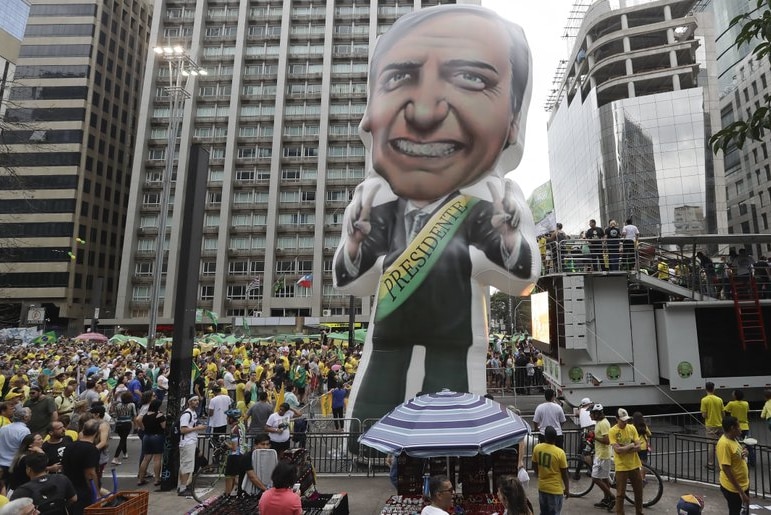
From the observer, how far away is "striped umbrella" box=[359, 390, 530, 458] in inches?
215

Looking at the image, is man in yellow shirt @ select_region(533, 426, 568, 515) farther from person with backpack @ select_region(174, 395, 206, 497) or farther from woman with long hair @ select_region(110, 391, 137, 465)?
woman with long hair @ select_region(110, 391, 137, 465)

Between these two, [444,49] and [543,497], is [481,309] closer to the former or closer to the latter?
[543,497]

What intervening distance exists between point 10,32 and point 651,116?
46766 millimetres

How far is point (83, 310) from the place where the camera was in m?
56.7

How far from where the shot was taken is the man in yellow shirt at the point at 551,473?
592 centimetres

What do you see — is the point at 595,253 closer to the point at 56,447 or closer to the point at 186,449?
the point at 186,449

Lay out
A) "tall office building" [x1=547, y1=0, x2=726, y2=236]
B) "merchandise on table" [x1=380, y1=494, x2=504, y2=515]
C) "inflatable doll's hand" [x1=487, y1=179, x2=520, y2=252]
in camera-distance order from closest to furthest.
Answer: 1. "merchandise on table" [x1=380, y1=494, x2=504, y2=515]
2. "inflatable doll's hand" [x1=487, y1=179, x2=520, y2=252]
3. "tall office building" [x1=547, y1=0, x2=726, y2=236]

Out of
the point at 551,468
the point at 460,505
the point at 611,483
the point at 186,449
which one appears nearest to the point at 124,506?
the point at 186,449

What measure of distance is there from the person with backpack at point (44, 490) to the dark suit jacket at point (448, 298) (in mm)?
6889

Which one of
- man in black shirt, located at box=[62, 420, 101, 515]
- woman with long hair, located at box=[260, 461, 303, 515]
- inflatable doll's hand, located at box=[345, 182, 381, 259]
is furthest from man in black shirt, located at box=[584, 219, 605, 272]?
man in black shirt, located at box=[62, 420, 101, 515]

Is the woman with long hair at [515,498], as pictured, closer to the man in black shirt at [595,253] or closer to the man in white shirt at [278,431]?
the man in white shirt at [278,431]

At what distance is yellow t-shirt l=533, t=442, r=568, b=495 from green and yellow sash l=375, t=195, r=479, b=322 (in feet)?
17.6

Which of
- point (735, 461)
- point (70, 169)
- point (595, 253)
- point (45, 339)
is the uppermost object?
point (70, 169)

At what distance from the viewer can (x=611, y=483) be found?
7.82 m
